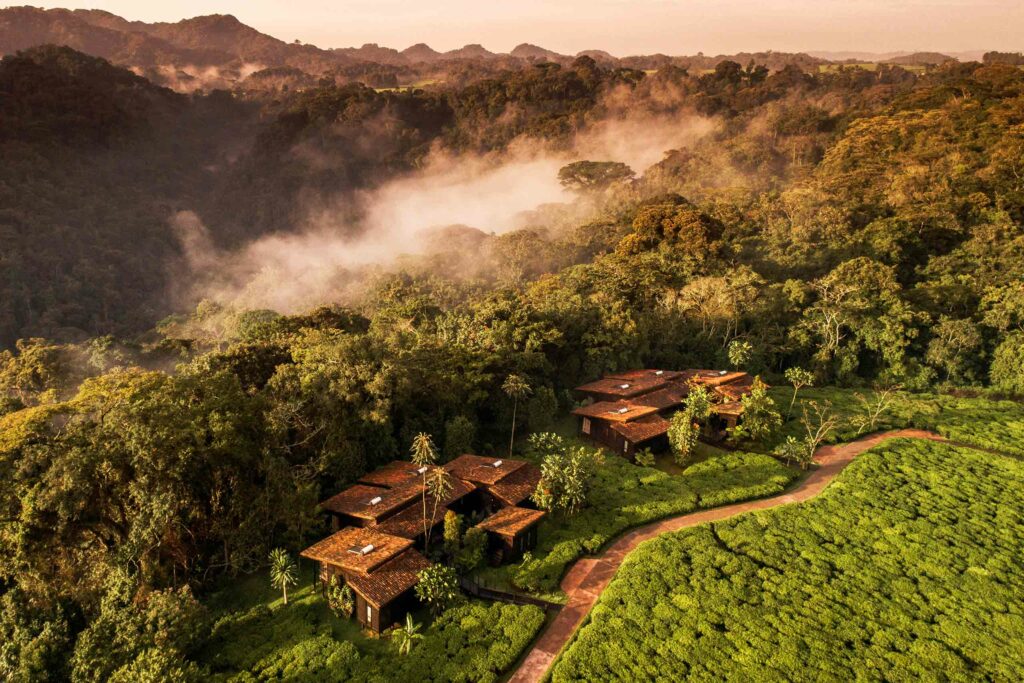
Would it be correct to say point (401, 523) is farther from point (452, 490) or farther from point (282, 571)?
point (282, 571)

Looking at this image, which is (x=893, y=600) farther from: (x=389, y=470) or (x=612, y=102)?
(x=612, y=102)

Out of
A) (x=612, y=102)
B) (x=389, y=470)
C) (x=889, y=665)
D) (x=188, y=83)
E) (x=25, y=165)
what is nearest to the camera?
(x=889, y=665)

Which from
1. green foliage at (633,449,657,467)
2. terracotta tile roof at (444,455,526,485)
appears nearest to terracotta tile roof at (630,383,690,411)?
green foliage at (633,449,657,467)

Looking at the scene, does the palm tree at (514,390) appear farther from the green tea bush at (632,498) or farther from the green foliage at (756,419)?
the green foliage at (756,419)

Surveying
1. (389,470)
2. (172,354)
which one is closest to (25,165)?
(172,354)

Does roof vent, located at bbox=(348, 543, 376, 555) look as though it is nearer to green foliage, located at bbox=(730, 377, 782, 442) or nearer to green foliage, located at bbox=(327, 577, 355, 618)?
green foliage, located at bbox=(327, 577, 355, 618)

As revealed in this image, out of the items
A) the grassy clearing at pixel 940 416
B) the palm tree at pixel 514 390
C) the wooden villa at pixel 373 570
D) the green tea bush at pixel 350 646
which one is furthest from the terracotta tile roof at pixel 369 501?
the grassy clearing at pixel 940 416
